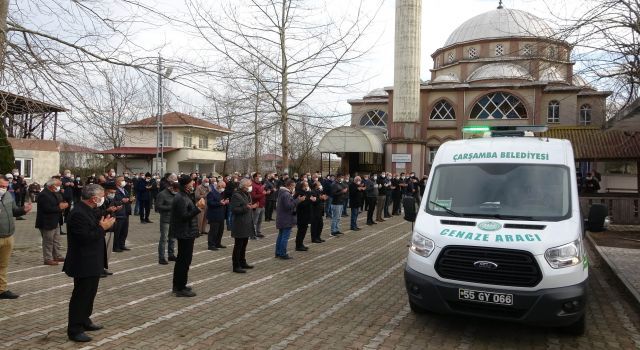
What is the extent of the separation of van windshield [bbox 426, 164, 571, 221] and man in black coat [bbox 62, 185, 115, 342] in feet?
13.2

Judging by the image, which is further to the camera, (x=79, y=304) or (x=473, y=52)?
(x=473, y=52)

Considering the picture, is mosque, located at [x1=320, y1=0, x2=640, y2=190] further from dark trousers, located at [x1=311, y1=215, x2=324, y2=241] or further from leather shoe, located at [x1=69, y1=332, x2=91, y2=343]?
leather shoe, located at [x1=69, y1=332, x2=91, y2=343]

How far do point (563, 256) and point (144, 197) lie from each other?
50.7ft

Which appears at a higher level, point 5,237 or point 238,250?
point 5,237

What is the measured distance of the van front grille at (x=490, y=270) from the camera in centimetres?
496

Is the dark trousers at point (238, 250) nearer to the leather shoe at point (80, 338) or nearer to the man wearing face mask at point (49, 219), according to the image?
the man wearing face mask at point (49, 219)

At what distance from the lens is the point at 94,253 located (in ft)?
17.5

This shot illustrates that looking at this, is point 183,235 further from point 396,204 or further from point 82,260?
point 396,204

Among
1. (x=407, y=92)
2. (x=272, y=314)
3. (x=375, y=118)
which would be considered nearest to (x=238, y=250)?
(x=272, y=314)

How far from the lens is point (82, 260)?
5.23m

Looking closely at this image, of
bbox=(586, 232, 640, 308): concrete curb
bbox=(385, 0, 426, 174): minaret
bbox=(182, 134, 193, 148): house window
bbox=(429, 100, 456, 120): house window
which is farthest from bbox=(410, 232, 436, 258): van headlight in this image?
bbox=(182, 134, 193, 148): house window

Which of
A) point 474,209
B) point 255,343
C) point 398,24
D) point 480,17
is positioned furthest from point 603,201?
point 480,17

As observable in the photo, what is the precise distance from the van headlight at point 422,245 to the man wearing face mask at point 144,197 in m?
13.6

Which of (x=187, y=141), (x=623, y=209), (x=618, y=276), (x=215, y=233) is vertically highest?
Result: (x=187, y=141)
